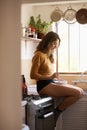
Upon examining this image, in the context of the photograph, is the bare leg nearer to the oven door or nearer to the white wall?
the oven door

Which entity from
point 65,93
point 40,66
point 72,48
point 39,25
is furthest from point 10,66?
point 72,48

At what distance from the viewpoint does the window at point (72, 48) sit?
14.6 ft

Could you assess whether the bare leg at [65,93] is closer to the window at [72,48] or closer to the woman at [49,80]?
the woman at [49,80]

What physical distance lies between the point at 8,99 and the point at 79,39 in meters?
2.41

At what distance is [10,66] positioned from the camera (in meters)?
2.33

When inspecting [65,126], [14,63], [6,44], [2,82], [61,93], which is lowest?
[65,126]

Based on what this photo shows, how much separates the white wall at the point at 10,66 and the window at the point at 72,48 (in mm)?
2214

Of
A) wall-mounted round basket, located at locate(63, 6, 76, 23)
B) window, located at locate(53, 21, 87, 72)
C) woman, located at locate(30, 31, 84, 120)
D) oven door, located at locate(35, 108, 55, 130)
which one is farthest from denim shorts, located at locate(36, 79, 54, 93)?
window, located at locate(53, 21, 87, 72)

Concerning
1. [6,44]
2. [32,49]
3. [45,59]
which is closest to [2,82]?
[6,44]

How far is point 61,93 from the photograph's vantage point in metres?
2.99

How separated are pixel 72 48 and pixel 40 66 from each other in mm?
1620

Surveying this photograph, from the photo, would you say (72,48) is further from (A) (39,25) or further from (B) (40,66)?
(B) (40,66)

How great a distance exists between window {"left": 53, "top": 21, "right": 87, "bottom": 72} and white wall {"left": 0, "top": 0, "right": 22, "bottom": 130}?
7.26 feet

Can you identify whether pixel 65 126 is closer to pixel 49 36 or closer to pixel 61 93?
pixel 61 93
